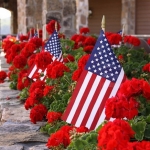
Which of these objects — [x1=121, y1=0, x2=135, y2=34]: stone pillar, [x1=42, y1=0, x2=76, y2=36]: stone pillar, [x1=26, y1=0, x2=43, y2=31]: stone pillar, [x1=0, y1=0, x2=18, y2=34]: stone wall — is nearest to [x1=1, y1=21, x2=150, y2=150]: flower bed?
[x1=42, y1=0, x2=76, y2=36]: stone pillar

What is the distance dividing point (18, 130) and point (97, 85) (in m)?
1.00

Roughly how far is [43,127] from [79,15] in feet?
17.6

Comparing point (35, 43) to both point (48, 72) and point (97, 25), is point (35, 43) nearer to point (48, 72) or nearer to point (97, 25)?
point (48, 72)

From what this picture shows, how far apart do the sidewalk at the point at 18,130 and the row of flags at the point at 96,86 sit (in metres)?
0.35

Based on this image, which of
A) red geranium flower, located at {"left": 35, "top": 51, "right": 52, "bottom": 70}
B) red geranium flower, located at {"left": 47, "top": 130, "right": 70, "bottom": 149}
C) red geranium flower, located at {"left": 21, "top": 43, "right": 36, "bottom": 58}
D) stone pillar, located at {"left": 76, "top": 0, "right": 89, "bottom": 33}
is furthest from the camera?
stone pillar, located at {"left": 76, "top": 0, "right": 89, "bottom": 33}

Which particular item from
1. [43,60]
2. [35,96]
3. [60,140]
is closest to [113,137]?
[60,140]

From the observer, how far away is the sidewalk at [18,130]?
3330 mm

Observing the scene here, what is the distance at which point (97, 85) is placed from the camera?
3107 millimetres

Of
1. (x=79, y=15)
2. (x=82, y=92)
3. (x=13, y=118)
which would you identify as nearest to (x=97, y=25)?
(x=79, y=15)

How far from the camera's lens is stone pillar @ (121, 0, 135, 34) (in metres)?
13.2

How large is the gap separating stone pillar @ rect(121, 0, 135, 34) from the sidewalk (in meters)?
8.54

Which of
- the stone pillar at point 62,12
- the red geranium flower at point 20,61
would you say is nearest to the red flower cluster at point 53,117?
the red geranium flower at point 20,61

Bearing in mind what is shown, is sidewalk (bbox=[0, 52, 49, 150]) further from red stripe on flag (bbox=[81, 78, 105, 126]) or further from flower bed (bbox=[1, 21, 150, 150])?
red stripe on flag (bbox=[81, 78, 105, 126])

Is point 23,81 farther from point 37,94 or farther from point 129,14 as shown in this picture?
point 129,14
